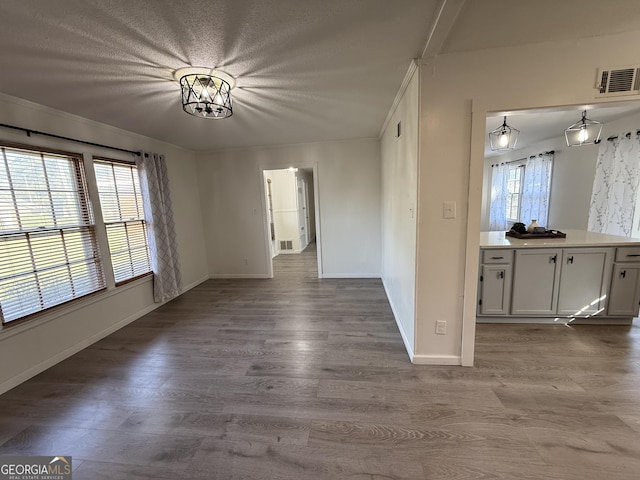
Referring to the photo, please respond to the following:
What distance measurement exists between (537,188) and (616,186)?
1.58m

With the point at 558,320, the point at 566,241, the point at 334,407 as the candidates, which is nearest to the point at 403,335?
the point at 334,407

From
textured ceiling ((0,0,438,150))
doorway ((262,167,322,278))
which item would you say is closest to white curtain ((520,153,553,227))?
textured ceiling ((0,0,438,150))

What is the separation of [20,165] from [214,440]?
112 inches

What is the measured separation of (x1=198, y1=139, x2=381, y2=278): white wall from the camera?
4387 mm

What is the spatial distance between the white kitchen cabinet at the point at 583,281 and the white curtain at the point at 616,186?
1444 mm

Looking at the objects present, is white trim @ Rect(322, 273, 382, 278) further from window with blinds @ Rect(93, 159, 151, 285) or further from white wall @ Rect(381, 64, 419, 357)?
window with blinds @ Rect(93, 159, 151, 285)

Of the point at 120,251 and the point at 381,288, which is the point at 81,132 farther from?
the point at 381,288

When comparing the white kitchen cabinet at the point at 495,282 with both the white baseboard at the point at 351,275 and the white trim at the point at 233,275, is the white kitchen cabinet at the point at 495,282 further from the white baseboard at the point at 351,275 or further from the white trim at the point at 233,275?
the white trim at the point at 233,275

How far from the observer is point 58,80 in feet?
6.38

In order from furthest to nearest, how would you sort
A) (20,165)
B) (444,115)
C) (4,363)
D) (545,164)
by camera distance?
1. (545,164)
2. (20,165)
3. (4,363)
4. (444,115)

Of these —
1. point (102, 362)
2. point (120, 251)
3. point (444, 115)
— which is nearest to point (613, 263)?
point (444, 115)

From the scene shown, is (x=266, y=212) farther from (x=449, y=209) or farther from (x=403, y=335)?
(x=449, y=209)

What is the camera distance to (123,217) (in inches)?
129

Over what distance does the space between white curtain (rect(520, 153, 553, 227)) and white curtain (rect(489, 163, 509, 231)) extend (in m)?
0.64
